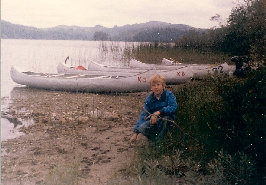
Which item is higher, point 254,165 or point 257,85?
point 257,85

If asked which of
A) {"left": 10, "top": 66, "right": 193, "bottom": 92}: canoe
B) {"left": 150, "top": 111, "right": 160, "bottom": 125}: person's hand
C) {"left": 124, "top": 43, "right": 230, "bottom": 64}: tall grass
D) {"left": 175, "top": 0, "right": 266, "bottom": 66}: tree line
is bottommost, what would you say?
{"left": 10, "top": 66, "right": 193, "bottom": 92}: canoe

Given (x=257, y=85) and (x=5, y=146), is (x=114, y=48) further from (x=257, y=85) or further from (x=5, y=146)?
(x=257, y=85)

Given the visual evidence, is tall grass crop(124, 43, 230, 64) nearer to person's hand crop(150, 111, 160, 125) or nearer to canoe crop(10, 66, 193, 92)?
canoe crop(10, 66, 193, 92)

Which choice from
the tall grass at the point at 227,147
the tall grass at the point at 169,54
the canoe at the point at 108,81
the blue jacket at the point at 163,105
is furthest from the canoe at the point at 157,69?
the tall grass at the point at 227,147

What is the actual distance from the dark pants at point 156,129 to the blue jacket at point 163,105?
0.29 ft

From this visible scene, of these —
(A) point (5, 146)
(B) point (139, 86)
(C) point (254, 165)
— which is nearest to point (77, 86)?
(B) point (139, 86)

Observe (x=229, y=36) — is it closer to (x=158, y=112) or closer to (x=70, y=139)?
(x=70, y=139)

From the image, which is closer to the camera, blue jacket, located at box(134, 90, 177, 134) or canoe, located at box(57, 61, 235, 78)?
blue jacket, located at box(134, 90, 177, 134)

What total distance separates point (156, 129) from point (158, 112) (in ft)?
1.10

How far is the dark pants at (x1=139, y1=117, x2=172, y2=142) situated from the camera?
15.8 ft

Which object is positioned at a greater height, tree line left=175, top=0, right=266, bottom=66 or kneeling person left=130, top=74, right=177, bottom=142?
tree line left=175, top=0, right=266, bottom=66

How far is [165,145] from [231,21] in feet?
54.0

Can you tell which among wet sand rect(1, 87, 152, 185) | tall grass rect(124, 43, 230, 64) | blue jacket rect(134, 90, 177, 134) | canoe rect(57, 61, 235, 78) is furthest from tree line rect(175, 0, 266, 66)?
blue jacket rect(134, 90, 177, 134)

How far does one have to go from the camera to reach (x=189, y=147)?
181 inches
